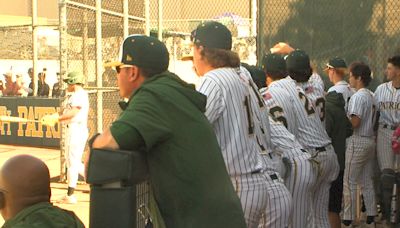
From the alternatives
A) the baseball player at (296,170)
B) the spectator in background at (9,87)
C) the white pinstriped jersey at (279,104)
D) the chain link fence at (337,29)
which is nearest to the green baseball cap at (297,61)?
the white pinstriped jersey at (279,104)

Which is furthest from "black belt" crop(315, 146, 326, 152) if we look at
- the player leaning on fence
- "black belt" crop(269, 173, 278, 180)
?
the player leaning on fence

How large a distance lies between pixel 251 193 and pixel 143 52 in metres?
1.61

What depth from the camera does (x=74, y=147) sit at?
35.4 ft

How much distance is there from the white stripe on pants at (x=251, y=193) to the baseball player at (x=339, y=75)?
4.50 m

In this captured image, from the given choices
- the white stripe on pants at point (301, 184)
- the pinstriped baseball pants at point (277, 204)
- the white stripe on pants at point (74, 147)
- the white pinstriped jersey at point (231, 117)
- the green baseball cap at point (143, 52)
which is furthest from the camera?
the white stripe on pants at point (74, 147)

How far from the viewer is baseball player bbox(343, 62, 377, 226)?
8.58 m

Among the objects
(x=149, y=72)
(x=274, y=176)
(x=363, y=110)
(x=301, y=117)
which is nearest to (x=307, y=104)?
(x=301, y=117)

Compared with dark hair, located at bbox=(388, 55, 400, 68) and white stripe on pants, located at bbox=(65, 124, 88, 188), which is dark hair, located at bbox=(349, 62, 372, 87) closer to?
dark hair, located at bbox=(388, 55, 400, 68)

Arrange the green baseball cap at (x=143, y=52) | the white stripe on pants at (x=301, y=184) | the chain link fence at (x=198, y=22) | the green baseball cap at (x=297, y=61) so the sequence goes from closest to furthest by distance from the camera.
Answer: the green baseball cap at (x=143, y=52) → the white stripe on pants at (x=301, y=184) → the green baseball cap at (x=297, y=61) → the chain link fence at (x=198, y=22)

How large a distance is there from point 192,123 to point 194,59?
1.60m

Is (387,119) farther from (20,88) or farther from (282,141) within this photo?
(20,88)

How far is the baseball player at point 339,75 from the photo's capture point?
28.4 ft

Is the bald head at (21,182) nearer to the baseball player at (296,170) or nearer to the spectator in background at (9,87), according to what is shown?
the baseball player at (296,170)

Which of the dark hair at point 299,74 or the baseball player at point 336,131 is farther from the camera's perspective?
the baseball player at point 336,131
